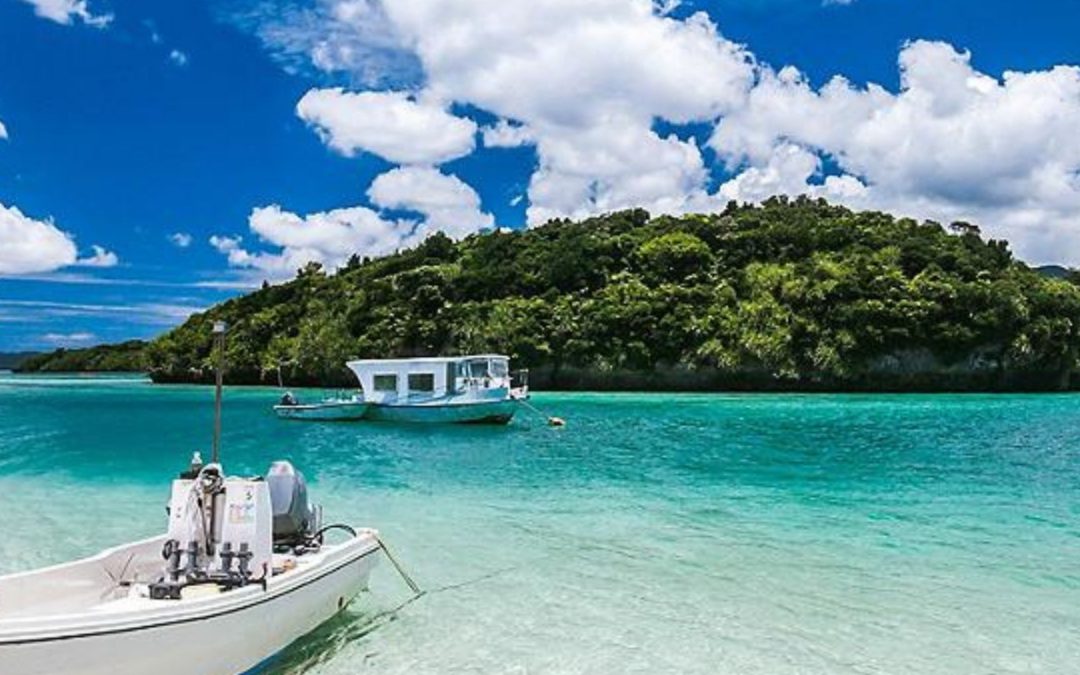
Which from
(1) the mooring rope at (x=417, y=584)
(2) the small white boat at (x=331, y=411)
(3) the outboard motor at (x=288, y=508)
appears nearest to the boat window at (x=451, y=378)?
(2) the small white boat at (x=331, y=411)

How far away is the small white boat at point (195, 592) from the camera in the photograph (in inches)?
241

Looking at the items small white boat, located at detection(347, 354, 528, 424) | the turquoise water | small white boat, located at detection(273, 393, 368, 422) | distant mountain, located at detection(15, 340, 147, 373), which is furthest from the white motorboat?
distant mountain, located at detection(15, 340, 147, 373)

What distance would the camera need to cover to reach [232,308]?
108 metres

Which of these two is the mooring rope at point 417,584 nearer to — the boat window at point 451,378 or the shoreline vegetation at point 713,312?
the boat window at point 451,378

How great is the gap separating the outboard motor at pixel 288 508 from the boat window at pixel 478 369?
30.2 m

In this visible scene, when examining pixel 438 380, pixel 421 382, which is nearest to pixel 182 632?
pixel 438 380

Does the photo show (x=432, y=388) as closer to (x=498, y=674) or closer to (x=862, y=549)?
(x=862, y=549)

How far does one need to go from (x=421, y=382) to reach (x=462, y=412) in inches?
124

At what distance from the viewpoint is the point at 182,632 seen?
6730mm

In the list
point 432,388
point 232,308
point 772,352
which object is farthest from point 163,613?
point 232,308

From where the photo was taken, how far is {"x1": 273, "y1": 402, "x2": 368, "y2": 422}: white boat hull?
42062 millimetres

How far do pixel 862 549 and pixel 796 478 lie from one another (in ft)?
26.8

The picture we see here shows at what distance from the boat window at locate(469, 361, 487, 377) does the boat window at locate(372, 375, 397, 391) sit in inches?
172

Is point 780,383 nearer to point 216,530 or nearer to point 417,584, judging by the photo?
point 417,584
